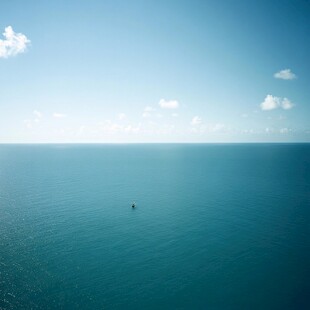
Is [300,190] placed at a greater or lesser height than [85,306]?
greater

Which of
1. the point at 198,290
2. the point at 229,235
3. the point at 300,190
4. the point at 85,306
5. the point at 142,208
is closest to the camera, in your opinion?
the point at 85,306

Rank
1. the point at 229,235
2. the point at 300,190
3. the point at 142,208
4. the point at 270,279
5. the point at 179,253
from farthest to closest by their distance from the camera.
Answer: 1. the point at 300,190
2. the point at 142,208
3. the point at 229,235
4. the point at 179,253
5. the point at 270,279

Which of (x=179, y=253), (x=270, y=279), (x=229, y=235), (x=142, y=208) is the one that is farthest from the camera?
(x=142, y=208)

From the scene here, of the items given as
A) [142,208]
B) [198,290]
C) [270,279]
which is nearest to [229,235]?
[270,279]

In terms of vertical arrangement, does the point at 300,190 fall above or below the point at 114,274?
above

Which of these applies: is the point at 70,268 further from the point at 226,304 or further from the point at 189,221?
the point at 189,221

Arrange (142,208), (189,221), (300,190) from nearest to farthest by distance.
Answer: (189,221) → (142,208) → (300,190)

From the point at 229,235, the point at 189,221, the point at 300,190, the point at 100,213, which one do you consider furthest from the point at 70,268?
the point at 300,190

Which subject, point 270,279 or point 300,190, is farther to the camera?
point 300,190

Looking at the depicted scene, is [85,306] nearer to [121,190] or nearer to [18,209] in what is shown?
[18,209]
